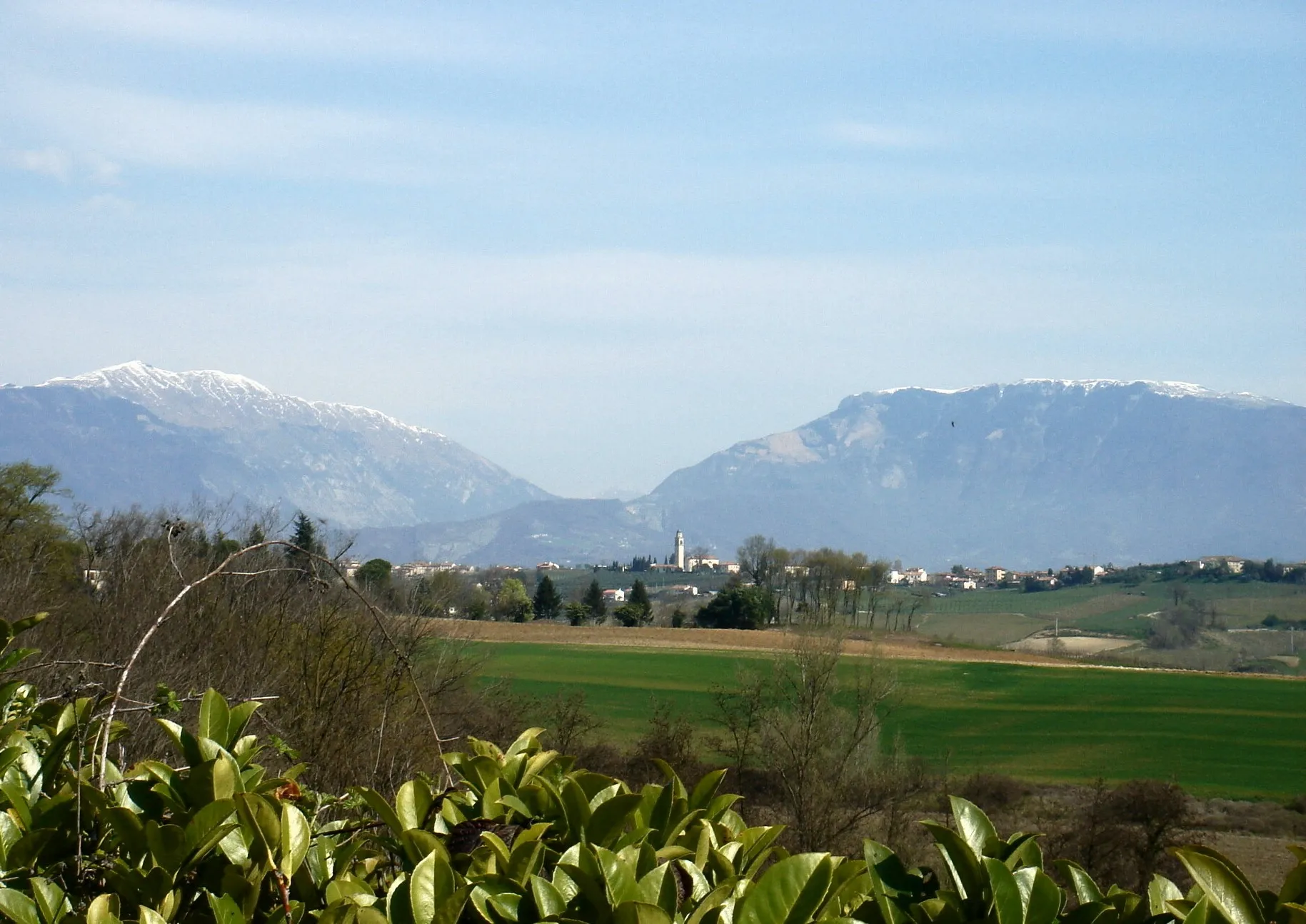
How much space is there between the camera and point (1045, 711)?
201 feet

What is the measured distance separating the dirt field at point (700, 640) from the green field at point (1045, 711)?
245 cm

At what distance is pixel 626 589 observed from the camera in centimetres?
16488

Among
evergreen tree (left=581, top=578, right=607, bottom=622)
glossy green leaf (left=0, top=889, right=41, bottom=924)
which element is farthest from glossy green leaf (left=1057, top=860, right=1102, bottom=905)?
evergreen tree (left=581, top=578, right=607, bottom=622)

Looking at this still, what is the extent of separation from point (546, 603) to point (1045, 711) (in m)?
56.1

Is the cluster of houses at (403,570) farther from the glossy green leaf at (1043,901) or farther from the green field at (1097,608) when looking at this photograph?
the green field at (1097,608)

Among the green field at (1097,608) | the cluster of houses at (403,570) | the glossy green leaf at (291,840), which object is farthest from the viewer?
the green field at (1097,608)

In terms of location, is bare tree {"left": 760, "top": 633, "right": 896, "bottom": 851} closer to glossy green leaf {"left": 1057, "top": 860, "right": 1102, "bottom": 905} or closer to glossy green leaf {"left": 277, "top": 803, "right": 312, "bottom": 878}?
glossy green leaf {"left": 1057, "top": 860, "right": 1102, "bottom": 905}

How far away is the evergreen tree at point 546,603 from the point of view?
107875 mm

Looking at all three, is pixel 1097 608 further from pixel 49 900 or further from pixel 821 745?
pixel 49 900

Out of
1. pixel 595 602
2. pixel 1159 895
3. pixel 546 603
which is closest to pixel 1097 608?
pixel 595 602

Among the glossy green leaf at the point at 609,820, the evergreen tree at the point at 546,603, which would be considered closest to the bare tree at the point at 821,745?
the glossy green leaf at the point at 609,820

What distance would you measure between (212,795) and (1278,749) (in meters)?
58.7

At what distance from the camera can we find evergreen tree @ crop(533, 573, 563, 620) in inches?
4247

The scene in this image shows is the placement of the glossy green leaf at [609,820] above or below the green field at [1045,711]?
above
